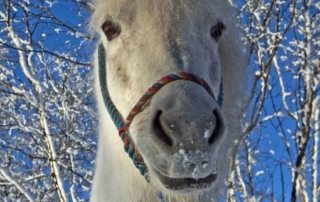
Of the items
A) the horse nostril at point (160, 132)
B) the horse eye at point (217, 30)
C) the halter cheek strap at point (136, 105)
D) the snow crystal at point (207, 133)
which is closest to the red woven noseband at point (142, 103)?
the halter cheek strap at point (136, 105)

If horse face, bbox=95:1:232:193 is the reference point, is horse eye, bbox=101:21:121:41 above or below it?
above

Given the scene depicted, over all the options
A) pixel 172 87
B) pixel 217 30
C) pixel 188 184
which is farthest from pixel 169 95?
pixel 217 30

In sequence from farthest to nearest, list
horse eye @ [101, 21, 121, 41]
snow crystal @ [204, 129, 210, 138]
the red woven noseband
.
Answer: horse eye @ [101, 21, 121, 41] < the red woven noseband < snow crystal @ [204, 129, 210, 138]

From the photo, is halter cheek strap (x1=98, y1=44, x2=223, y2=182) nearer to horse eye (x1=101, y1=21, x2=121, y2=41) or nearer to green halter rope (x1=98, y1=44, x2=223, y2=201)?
green halter rope (x1=98, y1=44, x2=223, y2=201)

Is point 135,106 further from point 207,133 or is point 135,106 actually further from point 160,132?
point 207,133

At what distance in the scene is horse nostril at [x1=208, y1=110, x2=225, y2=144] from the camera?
1849 mm

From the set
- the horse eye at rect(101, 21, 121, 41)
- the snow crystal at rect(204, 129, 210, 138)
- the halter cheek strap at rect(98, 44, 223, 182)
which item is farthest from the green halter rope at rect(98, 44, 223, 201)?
the snow crystal at rect(204, 129, 210, 138)

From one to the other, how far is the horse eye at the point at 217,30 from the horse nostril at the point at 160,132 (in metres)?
0.67

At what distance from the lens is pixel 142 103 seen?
2.04 meters

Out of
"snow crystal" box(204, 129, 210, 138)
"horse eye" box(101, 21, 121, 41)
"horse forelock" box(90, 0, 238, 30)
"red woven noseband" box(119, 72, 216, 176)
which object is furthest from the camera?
"horse eye" box(101, 21, 121, 41)

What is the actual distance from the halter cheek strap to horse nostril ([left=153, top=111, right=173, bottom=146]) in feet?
0.47

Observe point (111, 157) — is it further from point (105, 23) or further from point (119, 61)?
point (105, 23)

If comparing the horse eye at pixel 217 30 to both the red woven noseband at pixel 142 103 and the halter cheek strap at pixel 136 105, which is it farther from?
the red woven noseband at pixel 142 103

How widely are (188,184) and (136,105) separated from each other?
40 cm
